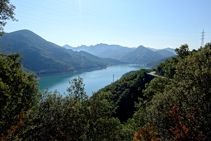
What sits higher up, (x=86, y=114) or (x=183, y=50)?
(x=183, y=50)

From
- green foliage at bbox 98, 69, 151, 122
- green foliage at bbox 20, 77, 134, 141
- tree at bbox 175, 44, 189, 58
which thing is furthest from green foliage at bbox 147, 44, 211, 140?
green foliage at bbox 98, 69, 151, 122

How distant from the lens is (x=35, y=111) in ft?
19.5

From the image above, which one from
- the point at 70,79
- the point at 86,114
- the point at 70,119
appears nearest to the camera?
the point at 70,119

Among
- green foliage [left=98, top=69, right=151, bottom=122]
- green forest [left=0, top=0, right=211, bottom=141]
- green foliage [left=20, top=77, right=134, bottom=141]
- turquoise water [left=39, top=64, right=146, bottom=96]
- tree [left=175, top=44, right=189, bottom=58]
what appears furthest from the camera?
turquoise water [left=39, top=64, right=146, bottom=96]

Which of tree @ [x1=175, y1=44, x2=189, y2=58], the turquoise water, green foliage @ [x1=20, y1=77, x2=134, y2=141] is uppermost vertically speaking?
tree @ [x1=175, y1=44, x2=189, y2=58]

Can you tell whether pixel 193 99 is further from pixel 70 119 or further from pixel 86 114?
pixel 70 119

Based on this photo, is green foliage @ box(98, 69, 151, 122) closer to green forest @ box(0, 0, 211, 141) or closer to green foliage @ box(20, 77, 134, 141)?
green foliage @ box(20, 77, 134, 141)

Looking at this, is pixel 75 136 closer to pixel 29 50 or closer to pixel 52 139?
pixel 52 139

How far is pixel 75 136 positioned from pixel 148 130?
11.2 feet

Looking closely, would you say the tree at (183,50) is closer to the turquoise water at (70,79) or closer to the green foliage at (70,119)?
the green foliage at (70,119)

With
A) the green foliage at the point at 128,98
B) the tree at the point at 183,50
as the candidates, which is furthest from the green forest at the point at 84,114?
the green foliage at the point at 128,98

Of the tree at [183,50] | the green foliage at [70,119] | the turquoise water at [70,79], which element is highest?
the tree at [183,50]

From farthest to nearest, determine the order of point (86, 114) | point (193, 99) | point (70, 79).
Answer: point (70, 79) → point (86, 114) → point (193, 99)

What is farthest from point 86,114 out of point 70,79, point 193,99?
point 70,79
